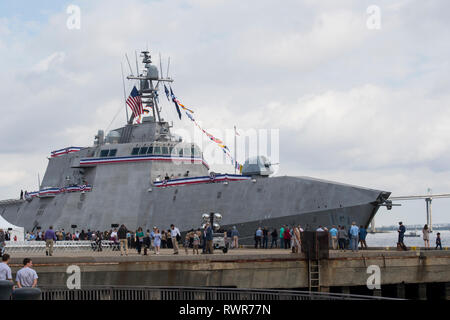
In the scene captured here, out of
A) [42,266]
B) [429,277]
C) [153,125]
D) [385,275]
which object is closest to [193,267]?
[42,266]

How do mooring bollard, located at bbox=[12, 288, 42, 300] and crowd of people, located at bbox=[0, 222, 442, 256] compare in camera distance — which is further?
crowd of people, located at bbox=[0, 222, 442, 256]

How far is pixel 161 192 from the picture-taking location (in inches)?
1518

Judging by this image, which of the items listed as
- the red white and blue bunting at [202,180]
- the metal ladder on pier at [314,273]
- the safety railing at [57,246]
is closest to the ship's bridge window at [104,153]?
the red white and blue bunting at [202,180]

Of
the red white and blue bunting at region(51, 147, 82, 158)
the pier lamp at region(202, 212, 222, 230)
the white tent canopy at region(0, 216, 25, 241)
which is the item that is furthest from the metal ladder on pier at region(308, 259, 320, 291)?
the red white and blue bunting at region(51, 147, 82, 158)

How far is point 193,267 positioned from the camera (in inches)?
827

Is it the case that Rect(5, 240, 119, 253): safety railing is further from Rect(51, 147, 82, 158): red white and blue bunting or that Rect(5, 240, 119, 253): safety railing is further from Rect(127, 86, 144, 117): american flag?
Rect(51, 147, 82, 158): red white and blue bunting

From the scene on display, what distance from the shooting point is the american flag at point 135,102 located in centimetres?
4341

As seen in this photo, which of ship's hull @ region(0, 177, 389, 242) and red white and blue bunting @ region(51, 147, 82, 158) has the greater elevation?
red white and blue bunting @ region(51, 147, 82, 158)

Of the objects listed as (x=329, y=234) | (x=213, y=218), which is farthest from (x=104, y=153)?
(x=329, y=234)

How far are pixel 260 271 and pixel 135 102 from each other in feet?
78.7

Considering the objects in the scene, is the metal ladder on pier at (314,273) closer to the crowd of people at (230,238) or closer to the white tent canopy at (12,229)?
the crowd of people at (230,238)

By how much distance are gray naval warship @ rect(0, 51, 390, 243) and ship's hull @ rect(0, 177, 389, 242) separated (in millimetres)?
48

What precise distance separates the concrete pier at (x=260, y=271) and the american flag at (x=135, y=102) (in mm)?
21876

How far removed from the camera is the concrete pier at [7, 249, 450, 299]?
1995 cm
